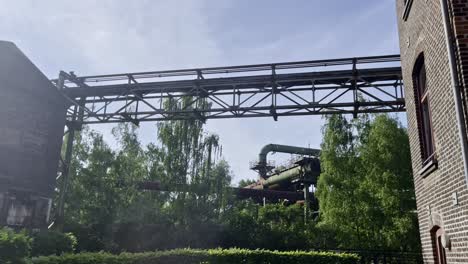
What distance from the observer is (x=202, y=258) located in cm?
1335

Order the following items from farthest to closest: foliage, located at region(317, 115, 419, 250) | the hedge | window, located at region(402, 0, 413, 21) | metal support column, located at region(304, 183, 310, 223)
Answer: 1. metal support column, located at region(304, 183, 310, 223)
2. foliage, located at region(317, 115, 419, 250)
3. the hedge
4. window, located at region(402, 0, 413, 21)

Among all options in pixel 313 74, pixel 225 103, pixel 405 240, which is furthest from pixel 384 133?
pixel 225 103

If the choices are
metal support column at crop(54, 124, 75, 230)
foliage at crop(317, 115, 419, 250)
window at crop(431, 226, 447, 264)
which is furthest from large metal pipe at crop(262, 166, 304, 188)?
window at crop(431, 226, 447, 264)

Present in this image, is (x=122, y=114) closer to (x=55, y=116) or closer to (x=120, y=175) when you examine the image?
(x=55, y=116)

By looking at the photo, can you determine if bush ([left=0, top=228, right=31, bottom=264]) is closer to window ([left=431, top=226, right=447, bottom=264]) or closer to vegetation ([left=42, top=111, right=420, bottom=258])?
window ([left=431, top=226, right=447, bottom=264])

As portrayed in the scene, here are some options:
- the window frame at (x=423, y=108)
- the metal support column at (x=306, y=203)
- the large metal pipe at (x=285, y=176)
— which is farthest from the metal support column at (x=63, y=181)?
the large metal pipe at (x=285, y=176)

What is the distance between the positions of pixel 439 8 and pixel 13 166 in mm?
15230

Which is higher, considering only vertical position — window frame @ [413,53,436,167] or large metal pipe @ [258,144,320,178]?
large metal pipe @ [258,144,320,178]

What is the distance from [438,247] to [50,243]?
1315cm

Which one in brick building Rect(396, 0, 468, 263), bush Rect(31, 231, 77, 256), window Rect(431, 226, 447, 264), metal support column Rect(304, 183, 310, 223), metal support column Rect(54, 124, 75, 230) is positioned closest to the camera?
brick building Rect(396, 0, 468, 263)

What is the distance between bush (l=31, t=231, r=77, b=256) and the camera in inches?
573

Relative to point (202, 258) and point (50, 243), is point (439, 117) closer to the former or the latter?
point (202, 258)

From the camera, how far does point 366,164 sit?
20.2 m

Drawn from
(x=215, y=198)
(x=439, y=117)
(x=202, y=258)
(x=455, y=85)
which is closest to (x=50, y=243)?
(x=202, y=258)
